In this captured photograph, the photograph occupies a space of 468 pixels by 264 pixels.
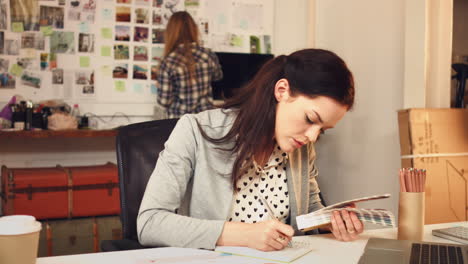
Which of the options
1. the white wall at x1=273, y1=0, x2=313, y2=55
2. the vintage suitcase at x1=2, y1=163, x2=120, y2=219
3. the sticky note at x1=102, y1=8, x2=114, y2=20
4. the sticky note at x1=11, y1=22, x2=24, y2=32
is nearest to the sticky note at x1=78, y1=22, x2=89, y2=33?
the sticky note at x1=102, y1=8, x2=114, y2=20

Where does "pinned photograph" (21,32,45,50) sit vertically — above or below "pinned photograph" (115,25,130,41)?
below

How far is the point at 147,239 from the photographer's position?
4.20 feet

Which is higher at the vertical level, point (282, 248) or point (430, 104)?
point (430, 104)

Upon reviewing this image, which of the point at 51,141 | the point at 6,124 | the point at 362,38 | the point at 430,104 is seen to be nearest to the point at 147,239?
the point at 430,104

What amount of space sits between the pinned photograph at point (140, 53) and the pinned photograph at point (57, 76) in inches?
20.8

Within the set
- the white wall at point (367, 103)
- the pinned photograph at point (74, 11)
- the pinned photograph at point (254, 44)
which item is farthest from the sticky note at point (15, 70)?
the white wall at point (367, 103)

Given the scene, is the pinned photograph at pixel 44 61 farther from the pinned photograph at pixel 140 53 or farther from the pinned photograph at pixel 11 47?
the pinned photograph at pixel 140 53

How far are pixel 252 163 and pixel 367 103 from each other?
1.61 metres

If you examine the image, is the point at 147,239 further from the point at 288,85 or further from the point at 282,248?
the point at 288,85

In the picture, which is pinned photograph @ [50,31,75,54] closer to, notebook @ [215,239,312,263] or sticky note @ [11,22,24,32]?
sticky note @ [11,22,24,32]

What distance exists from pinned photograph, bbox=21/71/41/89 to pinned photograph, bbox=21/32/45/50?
179mm

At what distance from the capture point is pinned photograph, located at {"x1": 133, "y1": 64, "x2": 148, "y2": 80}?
3832 mm

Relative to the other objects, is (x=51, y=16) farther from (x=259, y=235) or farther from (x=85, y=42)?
(x=259, y=235)

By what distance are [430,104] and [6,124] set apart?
8.25 feet
